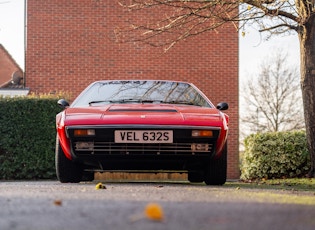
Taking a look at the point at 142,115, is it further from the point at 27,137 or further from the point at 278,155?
the point at 278,155

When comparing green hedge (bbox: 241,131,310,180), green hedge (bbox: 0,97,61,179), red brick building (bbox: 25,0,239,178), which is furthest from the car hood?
red brick building (bbox: 25,0,239,178)

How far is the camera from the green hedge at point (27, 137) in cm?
1374

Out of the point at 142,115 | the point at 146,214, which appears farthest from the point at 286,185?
the point at 146,214

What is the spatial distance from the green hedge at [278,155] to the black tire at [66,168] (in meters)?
6.93

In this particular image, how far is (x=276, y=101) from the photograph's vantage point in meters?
32.9

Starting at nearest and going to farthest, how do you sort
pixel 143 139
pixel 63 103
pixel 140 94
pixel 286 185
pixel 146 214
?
pixel 146 214
pixel 143 139
pixel 140 94
pixel 63 103
pixel 286 185

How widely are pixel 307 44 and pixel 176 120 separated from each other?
226 inches

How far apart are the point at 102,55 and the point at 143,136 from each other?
11.9 m

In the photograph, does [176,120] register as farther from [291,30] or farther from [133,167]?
[291,30]

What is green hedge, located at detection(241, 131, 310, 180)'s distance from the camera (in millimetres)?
14094

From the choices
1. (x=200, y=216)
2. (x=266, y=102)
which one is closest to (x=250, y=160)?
(x=200, y=216)

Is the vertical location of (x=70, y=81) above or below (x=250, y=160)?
above

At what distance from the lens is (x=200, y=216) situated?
3.72 meters

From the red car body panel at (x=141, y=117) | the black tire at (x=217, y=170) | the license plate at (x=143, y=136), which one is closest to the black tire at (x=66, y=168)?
the red car body panel at (x=141, y=117)
